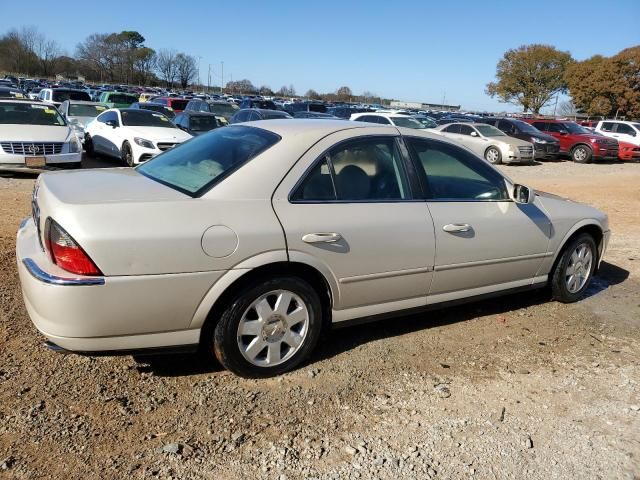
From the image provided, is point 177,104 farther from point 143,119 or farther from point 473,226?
point 473,226

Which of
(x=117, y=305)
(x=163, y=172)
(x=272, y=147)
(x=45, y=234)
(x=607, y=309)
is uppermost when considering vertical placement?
(x=272, y=147)

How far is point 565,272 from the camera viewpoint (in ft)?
16.3

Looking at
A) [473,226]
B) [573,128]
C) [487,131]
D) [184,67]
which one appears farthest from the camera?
[184,67]

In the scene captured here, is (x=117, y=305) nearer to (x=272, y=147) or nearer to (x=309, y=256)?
(x=309, y=256)

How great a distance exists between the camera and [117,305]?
2.85 metres

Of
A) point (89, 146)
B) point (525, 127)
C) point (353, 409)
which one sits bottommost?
point (353, 409)

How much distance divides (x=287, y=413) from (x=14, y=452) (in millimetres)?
1354

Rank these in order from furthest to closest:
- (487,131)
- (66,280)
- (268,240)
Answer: (487,131)
(268,240)
(66,280)

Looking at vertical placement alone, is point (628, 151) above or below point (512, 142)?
below

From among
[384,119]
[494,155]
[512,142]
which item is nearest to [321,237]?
[384,119]

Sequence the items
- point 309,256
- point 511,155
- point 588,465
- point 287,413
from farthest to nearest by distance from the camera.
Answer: point 511,155 → point 309,256 → point 287,413 → point 588,465

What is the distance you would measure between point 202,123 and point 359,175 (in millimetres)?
11887

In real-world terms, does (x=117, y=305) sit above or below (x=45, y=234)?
below

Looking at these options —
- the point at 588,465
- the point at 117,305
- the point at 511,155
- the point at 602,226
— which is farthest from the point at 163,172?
the point at 511,155
